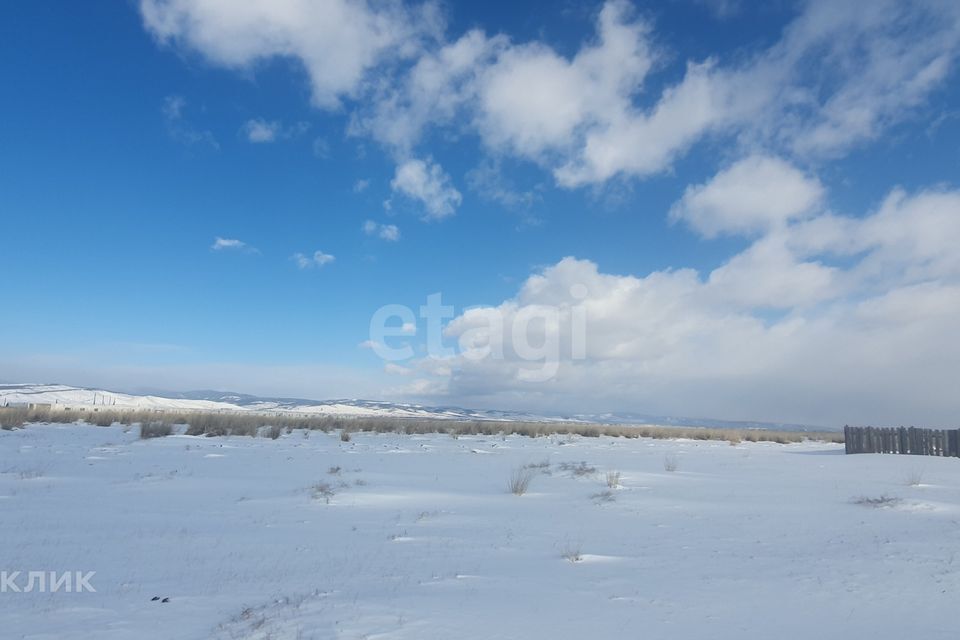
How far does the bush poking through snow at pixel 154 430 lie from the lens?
70.4 ft

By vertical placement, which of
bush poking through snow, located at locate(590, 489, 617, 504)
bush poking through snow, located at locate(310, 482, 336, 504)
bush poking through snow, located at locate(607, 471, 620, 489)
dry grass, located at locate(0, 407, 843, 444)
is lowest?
dry grass, located at locate(0, 407, 843, 444)

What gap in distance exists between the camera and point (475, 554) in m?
6.82

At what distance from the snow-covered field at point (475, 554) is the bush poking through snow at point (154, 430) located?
790cm

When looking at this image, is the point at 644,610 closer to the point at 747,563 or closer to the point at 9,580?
the point at 747,563

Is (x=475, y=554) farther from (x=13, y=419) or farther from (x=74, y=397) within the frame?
(x=74, y=397)

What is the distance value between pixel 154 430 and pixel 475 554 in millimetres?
19716

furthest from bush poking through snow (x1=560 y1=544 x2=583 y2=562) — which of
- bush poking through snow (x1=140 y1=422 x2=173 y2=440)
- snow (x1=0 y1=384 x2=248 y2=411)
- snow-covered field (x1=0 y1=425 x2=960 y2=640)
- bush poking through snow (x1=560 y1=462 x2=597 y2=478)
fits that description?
snow (x1=0 y1=384 x2=248 y2=411)

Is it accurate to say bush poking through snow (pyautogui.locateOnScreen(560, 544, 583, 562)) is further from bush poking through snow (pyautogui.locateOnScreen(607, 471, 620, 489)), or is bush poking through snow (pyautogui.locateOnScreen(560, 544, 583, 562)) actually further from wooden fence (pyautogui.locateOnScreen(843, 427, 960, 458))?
wooden fence (pyautogui.locateOnScreen(843, 427, 960, 458))

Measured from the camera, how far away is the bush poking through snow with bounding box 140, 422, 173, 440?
21.5m

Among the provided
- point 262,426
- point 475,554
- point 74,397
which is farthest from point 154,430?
point 74,397

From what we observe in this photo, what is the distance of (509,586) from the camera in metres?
5.47

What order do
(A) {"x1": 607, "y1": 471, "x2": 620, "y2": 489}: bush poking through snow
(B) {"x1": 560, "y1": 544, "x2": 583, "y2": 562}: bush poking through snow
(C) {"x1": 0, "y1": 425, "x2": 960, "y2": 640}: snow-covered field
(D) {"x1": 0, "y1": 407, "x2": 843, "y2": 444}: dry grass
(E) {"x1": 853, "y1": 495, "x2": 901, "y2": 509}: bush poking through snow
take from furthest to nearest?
(D) {"x1": 0, "y1": 407, "x2": 843, "y2": 444}: dry grass
(A) {"x1": 607, "y1": 471, "x2": 620, "y2": 489}: bush poking through snow
(E) {"x1": 853, "y1": 495, "x2": 901, "y2": 509}: bush poking through snow
(B) {"x1": 560, "y1": 544, "x2": 583, "y2": 562}: bush poking through snow
(C) {"x1": 0, "y1": 425, "x2": 960, "y2": 640}: snow-covered field

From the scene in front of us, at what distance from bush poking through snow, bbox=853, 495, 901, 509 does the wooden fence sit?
1469 centimetres

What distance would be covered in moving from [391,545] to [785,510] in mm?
6055
